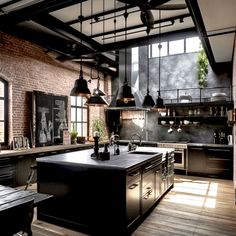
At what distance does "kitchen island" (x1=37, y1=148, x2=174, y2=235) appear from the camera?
2973 mm

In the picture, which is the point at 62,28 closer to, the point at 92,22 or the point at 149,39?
the point at 92,22

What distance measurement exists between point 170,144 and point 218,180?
1.64 m

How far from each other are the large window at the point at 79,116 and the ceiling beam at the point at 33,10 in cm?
334

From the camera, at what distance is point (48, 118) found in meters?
6.36

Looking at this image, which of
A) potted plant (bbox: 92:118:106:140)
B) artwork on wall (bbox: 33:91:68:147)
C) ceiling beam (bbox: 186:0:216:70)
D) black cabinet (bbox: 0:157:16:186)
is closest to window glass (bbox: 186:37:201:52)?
ceiling beam (bbox: 186:0:216:70)

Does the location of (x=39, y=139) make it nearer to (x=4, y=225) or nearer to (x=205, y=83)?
(x=4, y=225)

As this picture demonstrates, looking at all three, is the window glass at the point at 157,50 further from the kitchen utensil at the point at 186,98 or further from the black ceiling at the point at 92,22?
the black ceiling at the point at 92,22

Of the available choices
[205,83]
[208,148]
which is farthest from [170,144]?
[205,83]

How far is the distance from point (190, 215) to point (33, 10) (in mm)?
4484

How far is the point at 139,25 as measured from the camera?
5.48m

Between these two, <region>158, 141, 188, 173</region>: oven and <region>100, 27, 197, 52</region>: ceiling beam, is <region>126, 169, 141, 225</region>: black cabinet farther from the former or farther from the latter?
<region>158, 141, 188, 173</region>: oven

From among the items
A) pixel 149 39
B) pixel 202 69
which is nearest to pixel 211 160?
pixel 202 69

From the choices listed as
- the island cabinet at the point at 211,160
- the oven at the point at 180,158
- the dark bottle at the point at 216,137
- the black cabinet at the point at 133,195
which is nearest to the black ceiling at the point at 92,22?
the dark bottle at the point at 216,137

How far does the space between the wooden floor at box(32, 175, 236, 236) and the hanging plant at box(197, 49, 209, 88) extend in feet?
10.9
